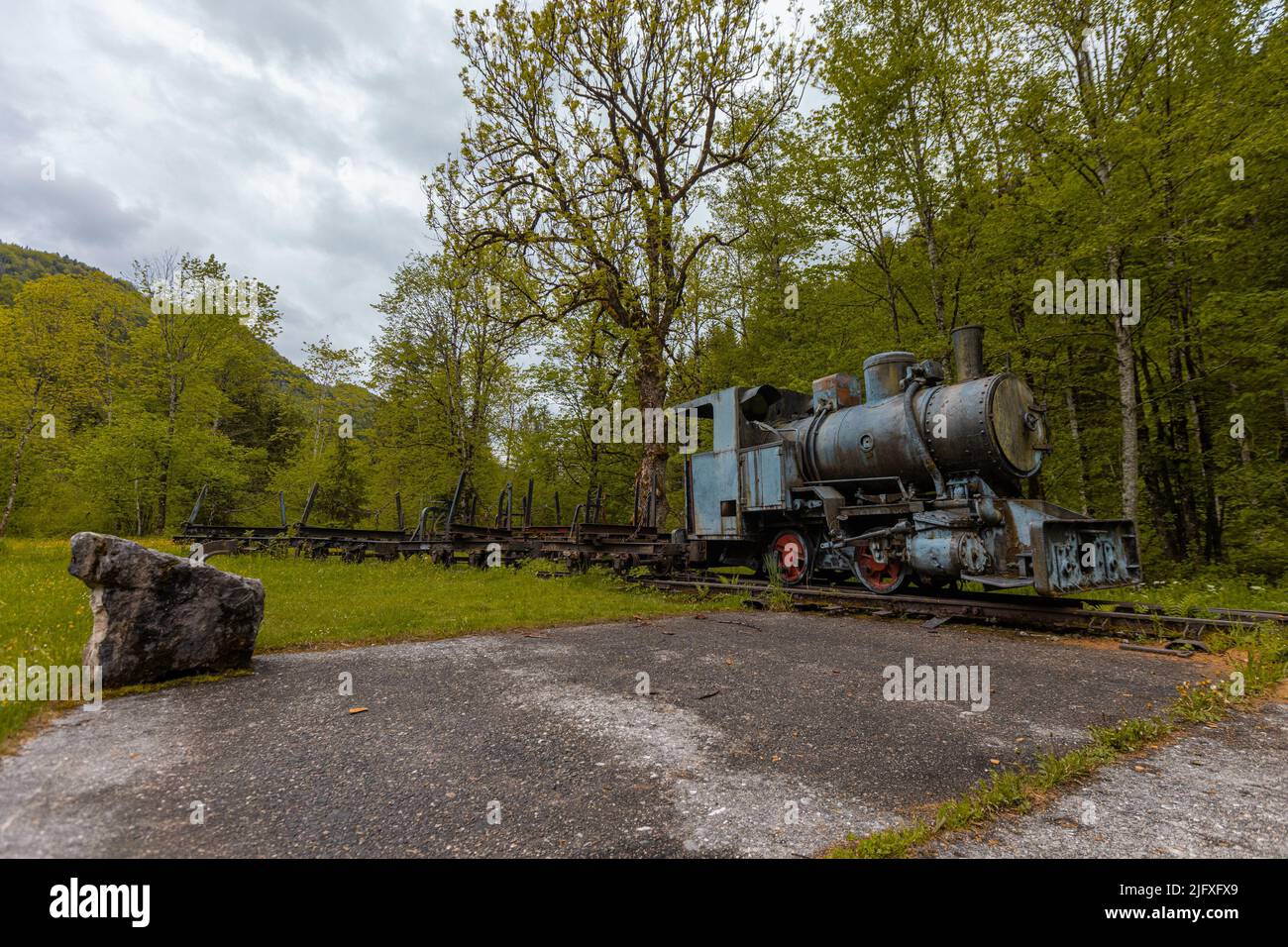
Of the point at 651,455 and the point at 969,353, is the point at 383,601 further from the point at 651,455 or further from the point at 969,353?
the point at 969,353

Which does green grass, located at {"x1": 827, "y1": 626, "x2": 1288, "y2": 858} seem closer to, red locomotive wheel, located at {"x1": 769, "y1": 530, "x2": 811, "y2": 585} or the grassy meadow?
the grassy meadow

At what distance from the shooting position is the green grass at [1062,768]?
2.23 m

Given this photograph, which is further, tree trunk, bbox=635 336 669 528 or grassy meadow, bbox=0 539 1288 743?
tree trunk, bbox=635 336 669 528

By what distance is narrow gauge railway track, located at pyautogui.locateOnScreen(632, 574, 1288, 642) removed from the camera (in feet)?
20.0

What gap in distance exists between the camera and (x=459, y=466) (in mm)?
23703

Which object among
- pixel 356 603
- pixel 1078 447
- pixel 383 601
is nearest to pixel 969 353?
pixel 1078 447

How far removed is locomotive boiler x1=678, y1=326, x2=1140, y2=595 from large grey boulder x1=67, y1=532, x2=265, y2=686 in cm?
777

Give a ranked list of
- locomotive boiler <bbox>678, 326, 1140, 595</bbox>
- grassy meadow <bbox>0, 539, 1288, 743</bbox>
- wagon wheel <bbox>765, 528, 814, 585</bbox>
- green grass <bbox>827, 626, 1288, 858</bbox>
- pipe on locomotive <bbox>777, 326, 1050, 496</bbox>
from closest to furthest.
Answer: green grass <bbox>827, 626, 1288, 858</bbox>
grassy meadow <bbox>0, 539, 1288, 743</bbox>
locomotive boiler <bbox>678, 326, 1140, 595</bbox>
pipe on locomotive <bbox>777, 326, 1050, 496</bbox>
wagon wheel <bbox>765, 528, 814, 585</bbox>

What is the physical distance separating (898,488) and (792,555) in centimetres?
234

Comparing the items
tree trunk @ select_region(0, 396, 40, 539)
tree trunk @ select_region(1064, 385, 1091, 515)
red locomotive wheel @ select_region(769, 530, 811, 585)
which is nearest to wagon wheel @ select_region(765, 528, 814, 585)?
red locomotive wheel @ select_region(769, 530, 811, 585)

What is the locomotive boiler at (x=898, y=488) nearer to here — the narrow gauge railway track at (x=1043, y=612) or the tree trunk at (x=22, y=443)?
the narrow gauge railway track at (x=1043, y=612)

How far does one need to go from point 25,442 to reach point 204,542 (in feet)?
43.1

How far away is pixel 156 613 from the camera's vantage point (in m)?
Result: 4.43
